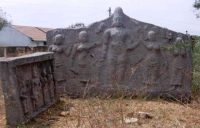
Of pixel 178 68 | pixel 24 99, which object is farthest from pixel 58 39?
pixel 178 68

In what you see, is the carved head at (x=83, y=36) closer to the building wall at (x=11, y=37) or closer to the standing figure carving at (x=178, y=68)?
the standing figure carving at (x=178, y=68)

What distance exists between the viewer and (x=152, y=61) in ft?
18.6

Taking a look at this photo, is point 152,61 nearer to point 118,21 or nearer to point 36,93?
point 118,21

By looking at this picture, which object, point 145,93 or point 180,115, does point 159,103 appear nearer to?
point 145,93

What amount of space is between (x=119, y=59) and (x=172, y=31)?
1215 mm

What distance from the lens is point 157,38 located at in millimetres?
5766

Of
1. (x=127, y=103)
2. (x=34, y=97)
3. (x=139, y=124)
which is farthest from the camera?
(x=127, y=103)

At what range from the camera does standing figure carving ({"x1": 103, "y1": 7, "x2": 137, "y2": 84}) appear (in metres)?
5.77

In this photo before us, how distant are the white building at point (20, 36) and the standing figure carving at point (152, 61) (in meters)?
19.1

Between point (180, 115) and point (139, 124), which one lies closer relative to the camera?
point (139, 124)

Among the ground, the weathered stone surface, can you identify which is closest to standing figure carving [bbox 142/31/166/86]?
the weathered stone surface

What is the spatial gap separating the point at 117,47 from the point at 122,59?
27cm

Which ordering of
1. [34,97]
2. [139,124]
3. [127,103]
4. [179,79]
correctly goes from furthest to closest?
[179,79]
[127,103]
[34,97]
[139,124]

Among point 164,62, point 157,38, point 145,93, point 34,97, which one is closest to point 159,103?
point 145,93
